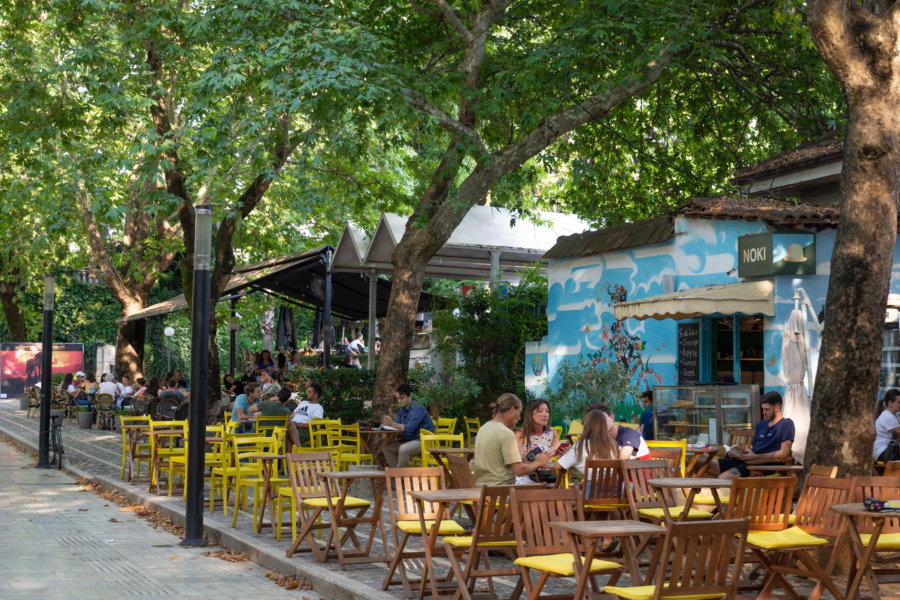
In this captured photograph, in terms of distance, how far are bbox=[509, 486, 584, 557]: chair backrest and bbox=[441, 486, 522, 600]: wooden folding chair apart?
20cm

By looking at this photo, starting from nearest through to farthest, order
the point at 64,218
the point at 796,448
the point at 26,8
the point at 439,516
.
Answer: the point at 439,516 < the point at 796,448 < the point at 26,8 < the point at 64,218

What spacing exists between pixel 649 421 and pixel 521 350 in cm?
608

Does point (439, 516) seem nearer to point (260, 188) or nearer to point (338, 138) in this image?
point (338, 138)

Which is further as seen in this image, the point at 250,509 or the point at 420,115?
the point at 420,115

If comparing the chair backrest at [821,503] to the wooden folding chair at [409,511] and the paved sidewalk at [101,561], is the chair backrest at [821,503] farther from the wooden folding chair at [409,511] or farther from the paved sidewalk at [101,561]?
the paved sidewalk at [101,561]

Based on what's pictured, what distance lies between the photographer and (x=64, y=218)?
1886 cm

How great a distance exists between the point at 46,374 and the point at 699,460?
11.0m

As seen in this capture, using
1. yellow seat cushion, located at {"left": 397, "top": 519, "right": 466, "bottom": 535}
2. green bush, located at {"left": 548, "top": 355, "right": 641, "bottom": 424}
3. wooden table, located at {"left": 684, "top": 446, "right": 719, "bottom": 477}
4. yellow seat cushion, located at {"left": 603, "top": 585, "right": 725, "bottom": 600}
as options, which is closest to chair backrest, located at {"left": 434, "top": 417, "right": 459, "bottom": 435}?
green bush, located at {"left": 548, "top": 355, "right": 641, "bottom": 424}

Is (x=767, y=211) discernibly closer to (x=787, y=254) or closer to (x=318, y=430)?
(x=787, y=254)

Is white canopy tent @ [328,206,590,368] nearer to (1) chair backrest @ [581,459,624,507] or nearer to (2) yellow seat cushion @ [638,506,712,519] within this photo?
(1) chair backrest @ [581,459,624,507]

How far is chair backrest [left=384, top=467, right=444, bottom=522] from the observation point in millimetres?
7277

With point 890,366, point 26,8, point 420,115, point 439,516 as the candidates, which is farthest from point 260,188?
point 439,516

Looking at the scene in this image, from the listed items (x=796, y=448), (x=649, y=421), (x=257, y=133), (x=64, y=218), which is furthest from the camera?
(x=64, y=218)

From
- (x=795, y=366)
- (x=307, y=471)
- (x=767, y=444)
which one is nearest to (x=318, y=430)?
(x=307, y=471)
